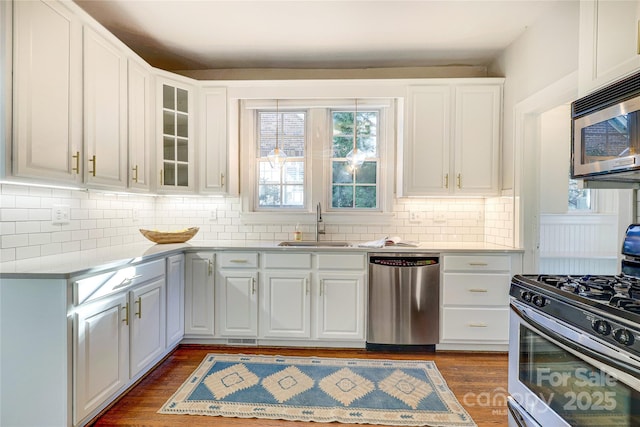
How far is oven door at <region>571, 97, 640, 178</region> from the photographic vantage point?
132 centimetres

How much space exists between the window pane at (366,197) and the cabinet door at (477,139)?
0.81 metres

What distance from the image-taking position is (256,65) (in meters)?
3.44

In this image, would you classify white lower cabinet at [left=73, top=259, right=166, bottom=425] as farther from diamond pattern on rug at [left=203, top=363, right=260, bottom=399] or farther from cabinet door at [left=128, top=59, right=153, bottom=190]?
cabinet door at [left=128, top=59, right=153, bottom=190]

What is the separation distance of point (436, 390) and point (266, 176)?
247 centimetres

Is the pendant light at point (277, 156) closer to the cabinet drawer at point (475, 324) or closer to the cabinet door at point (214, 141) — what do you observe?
the cabinet door at point (214, 141)

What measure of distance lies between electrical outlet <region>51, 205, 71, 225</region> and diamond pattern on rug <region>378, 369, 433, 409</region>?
247cm

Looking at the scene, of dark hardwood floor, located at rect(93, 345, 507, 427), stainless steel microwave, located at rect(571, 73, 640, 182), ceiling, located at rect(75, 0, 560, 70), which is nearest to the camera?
stainless steel microwave, located at rect(571, 73, 640, 182)

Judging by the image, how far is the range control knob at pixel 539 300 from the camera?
1.34 metres

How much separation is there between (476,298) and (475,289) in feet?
0.26

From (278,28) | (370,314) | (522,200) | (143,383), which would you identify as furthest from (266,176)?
(522,200)

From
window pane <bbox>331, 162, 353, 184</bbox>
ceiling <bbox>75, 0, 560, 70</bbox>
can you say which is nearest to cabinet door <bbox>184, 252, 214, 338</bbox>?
window pane <bbox>331, 162, 353, 184</bbox>

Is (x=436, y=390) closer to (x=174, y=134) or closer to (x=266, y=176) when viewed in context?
(x=266, y=176)

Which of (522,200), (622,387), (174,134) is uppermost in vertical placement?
(174,134)

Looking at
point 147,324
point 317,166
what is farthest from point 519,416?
point 317,166
